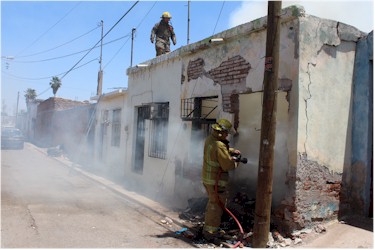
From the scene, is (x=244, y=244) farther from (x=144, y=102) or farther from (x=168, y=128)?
(x=144, y=102)

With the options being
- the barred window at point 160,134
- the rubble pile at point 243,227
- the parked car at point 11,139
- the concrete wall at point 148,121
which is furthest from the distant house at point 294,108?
the parked car at point 11,139

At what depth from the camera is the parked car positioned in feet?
73.3

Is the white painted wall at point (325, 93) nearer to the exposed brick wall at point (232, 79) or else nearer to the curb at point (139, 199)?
the exposed brick wall at point (232, 79)

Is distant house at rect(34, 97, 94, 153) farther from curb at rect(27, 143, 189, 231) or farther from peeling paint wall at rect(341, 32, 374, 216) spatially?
peeling paint wall at rect(341, 32, 374, 216)

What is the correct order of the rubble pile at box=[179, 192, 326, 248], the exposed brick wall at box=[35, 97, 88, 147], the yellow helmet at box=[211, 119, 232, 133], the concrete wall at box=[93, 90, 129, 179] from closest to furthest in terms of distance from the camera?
the rubble pile at box=[179, 192, 326, 248], the yellow helmet at box=[211, 119, 232, 133], the concrete wall at box=[93, 90, 129, 179], the exposed brick wall at box=[35, 97, 88, 147]

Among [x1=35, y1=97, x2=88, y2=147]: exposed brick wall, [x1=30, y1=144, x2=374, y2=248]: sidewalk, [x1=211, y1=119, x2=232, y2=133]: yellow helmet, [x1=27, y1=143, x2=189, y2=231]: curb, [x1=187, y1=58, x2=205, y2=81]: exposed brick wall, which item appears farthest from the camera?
[x1=35, y1=97, x2=88, y2=147]: exposed brick wall

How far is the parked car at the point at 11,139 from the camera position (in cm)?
2233

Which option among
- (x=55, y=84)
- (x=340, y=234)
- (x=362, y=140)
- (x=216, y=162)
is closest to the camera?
(x=340, y=234)

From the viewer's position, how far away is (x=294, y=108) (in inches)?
199

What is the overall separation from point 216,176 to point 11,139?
2113 cm

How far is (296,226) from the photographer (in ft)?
16.3

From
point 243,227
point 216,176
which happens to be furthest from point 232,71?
point 243,227

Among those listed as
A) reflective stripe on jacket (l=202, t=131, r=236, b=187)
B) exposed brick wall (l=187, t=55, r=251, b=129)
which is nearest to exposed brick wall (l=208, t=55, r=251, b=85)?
exposed brick wall (l=187, t=55, r=251, b=129)

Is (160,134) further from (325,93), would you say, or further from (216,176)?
(325,93)
